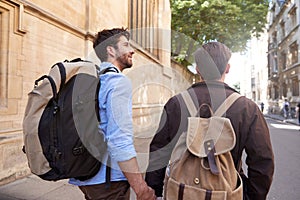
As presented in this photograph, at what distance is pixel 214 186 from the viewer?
53.5 inches

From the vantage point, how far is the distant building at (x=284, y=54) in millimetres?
24547

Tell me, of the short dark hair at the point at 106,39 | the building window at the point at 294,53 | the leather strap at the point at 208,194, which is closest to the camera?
the leather strap at the point at 208,194

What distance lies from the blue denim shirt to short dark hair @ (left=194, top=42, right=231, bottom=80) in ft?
1.63

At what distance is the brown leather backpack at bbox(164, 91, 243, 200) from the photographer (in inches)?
53.7

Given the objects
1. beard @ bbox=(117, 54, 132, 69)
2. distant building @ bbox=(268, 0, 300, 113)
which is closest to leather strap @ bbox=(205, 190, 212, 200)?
beard @ bbox=(117, 54, 132, 69)

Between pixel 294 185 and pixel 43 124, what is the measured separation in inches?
183

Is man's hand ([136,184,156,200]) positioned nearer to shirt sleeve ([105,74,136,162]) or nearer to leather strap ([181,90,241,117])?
shirt sleeve ([105,74,136,162])

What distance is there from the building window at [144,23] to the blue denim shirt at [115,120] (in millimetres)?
10608

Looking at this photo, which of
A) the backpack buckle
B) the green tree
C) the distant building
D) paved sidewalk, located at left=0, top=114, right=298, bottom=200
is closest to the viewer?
the backpack buckle

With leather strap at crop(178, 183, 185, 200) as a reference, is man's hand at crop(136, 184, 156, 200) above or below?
below

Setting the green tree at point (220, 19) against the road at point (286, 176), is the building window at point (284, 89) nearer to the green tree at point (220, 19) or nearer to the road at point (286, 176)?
the green tree at point (220, 19)

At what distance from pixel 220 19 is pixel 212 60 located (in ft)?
58.6

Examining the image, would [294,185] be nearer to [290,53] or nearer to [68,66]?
[68,66]

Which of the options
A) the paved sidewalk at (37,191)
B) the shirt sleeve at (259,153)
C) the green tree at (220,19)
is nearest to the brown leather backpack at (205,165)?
the shirt sleeve at (259,153)
